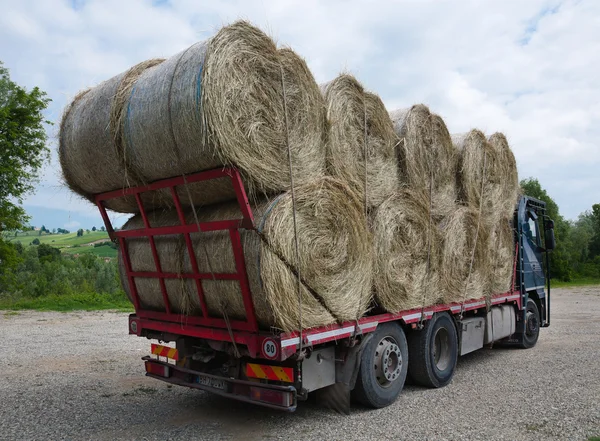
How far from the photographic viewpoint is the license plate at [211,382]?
5.49 meters

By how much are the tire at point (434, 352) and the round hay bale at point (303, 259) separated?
146 centimetres

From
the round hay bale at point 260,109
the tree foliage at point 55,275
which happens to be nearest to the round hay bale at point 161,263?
the round hay bale at point 260,109

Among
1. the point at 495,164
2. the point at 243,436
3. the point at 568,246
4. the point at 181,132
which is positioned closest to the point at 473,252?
the point at 495,164

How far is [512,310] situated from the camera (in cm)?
1000

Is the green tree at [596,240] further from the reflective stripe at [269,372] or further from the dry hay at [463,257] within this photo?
the reflective stripe at [269,372]

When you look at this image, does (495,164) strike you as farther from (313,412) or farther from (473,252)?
(313,412)

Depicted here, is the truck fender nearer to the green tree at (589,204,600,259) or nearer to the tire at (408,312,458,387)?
the tire at (408,312,458,387)

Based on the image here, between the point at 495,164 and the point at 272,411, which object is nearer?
the point at 272,411

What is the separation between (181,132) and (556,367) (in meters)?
6.97

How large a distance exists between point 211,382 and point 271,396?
0.85 m

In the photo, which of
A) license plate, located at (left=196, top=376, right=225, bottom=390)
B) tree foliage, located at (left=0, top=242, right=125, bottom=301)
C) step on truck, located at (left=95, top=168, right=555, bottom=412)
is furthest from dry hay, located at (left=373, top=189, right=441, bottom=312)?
tree foliage, located at (left=0, top=242, right=125, bottom=301)

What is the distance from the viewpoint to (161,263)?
5.93 metres

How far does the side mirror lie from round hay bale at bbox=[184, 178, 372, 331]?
6305mm

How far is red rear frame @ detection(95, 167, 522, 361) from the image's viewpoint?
15.9ft
